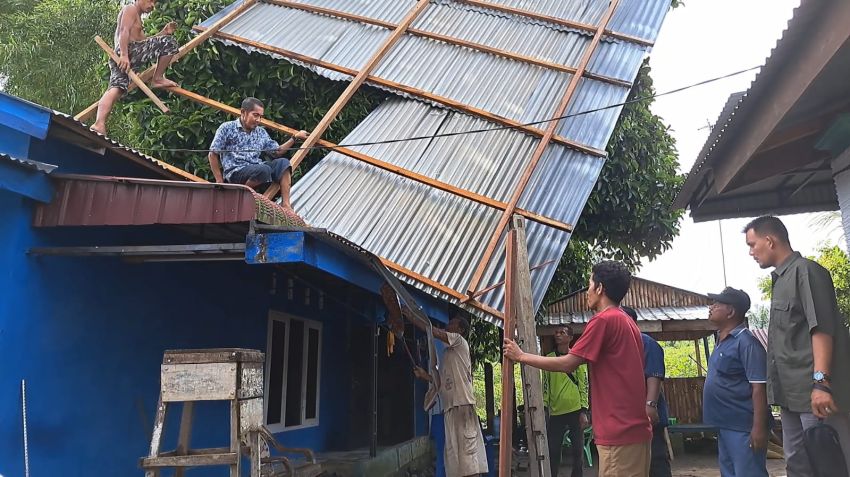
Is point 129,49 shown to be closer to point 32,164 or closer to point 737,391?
point 32,164

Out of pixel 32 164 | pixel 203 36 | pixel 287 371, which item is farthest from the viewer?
pixel 203 36

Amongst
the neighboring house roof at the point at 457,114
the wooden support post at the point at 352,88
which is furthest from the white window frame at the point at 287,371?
the wooden support post at the point at 352,88

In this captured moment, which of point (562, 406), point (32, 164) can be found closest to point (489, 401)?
point (562, 406)

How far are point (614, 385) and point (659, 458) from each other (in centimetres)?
270

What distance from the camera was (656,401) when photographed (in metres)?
4.83

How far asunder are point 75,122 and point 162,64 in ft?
11.8

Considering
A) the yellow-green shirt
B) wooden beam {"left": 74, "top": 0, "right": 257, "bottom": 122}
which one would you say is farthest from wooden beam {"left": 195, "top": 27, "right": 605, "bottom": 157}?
the yellow-green shirt

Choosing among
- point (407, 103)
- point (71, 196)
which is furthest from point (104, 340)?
point (407, 103)

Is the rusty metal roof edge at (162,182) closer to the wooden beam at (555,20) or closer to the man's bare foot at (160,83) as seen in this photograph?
the man's bare foot at (160,83)

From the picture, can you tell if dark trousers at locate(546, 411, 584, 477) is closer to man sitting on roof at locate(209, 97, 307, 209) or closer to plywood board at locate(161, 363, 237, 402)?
man sitting on roof at locate(209, 97, 307, 209)

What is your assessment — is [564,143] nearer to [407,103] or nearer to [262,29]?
[407,103]

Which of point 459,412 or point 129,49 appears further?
point 129,49

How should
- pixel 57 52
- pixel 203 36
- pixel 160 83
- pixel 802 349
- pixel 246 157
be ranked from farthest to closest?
pixel 57 52
pixel 203 36
pixel 160 83
pixel 246 157
pixel 802 349

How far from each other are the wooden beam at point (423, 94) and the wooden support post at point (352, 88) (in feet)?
0.57
